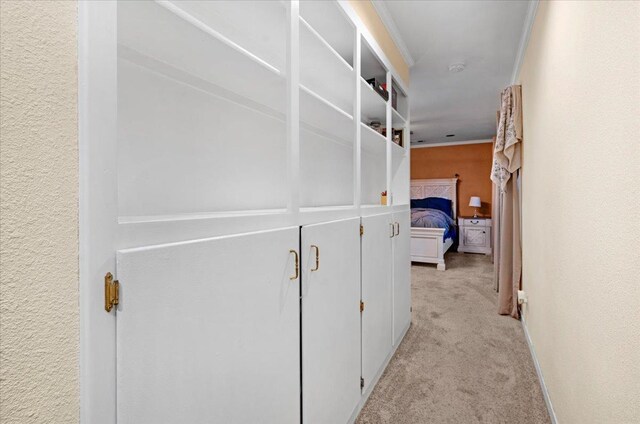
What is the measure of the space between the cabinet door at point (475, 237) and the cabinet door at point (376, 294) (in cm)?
539

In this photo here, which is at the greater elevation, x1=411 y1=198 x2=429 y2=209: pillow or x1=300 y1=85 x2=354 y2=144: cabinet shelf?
x1=300 y1=85 x2=354 y2=144: cabinet shelf

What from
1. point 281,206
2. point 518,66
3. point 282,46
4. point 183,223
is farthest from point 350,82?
point 518,66

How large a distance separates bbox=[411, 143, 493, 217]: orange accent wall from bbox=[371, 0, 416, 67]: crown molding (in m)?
4.85

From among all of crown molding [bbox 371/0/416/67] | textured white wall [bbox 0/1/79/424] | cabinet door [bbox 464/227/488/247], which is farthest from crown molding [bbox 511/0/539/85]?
cabinet door [bbox 464/227/488/247]

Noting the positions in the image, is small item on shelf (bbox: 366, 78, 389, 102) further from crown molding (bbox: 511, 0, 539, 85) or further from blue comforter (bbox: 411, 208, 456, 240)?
blue comforter (bbox: 411, 208, 456, 240)

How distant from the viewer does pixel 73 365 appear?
1.95 feet

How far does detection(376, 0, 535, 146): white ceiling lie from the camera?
2363 millimetres

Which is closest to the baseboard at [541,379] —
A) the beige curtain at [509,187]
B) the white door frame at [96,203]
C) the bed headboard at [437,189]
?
the beige curtain at [509,187]

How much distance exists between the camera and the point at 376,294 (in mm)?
2115

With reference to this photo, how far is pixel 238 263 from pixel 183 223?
0.22m

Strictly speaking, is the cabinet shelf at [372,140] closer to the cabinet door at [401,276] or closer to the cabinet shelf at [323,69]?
the cabinet shelf at [323,69]

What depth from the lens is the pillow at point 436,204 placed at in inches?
286

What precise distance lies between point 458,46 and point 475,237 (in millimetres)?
5047

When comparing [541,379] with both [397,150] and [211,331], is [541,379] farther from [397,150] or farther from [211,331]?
[211,331]
